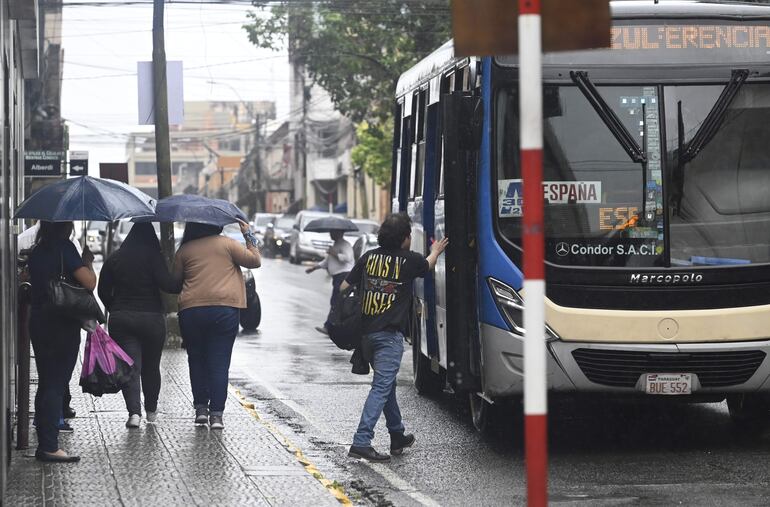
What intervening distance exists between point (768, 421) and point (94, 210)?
→ 5.40m

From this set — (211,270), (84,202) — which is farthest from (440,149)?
(84,202)

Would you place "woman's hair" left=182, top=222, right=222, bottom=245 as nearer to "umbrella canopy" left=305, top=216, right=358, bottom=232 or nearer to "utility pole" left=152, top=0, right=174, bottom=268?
"umbrella canopy" left=305, top=216, right=358, bottom=232

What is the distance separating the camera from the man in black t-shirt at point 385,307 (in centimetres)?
948

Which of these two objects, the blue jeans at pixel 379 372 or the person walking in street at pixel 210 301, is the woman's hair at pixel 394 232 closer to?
the blue jeans at pixel 379 372

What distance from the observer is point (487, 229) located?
9484 mm

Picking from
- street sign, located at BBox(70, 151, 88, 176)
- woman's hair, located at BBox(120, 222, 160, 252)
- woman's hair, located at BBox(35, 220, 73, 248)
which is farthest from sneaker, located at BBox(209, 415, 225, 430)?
street sign, located at BBox(70, 151, 88, 176)

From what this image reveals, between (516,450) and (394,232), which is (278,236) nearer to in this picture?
(516,450)

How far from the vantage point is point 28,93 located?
126ft

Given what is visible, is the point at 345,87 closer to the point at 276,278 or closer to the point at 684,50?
the point at 276,278

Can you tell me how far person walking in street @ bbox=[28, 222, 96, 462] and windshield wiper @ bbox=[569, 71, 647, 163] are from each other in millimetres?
3505

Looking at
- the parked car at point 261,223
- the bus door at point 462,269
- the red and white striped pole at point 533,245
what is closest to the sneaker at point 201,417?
the bus door at point 462,269

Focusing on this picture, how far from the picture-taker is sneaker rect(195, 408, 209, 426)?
35.5 ft

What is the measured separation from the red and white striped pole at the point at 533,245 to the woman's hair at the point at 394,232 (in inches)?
185

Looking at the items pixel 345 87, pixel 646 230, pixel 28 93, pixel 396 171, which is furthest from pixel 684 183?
pixel 28 93
